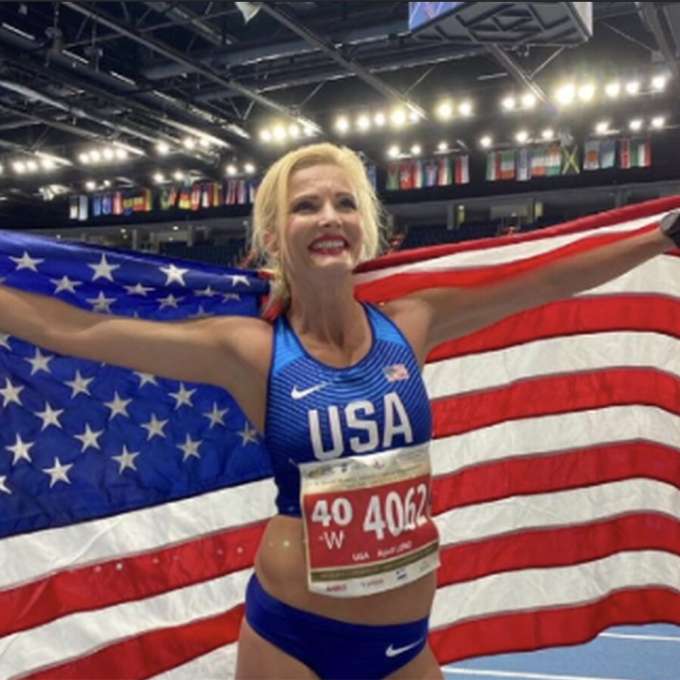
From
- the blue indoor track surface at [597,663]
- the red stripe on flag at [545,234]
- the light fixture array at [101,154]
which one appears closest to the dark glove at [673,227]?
the red stripe on flag at [545,234]

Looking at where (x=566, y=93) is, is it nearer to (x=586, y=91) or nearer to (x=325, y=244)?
(x=586, y=91)

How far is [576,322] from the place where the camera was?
8.92ft

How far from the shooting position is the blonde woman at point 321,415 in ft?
5.82

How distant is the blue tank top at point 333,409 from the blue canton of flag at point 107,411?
545mm

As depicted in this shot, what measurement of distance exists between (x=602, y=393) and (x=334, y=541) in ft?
4.36

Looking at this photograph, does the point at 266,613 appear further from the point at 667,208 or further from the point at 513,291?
the point at 667,208

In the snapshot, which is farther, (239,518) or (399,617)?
(239,518)

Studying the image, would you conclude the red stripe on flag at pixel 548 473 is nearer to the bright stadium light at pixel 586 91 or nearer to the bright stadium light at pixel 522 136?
the bright stadium light at pixel 586 91

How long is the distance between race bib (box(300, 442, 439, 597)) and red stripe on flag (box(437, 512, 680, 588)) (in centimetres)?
101

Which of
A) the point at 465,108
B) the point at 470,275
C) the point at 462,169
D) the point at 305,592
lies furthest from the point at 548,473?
the point at 462,169

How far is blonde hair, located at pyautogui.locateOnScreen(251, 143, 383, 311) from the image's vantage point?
1.91 m

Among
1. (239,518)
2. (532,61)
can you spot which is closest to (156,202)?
(532,61)

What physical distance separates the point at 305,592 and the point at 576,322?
4.64 ft

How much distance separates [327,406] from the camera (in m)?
1.77
